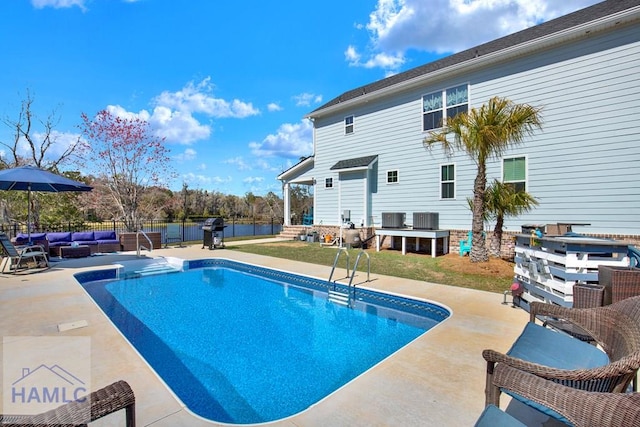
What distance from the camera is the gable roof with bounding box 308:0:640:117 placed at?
869cm

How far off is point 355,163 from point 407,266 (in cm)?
636

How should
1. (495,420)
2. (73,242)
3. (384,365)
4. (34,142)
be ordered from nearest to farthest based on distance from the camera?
(495,420)
(384,365)
(73,242)
(34,142)

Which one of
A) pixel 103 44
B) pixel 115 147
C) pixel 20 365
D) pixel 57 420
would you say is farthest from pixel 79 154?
pixel 57 420

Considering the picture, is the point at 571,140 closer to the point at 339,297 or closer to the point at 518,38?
the point at 518,38

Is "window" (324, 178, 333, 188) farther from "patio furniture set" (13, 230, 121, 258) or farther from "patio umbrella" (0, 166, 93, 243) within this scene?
"patio umbrella" (0, 166, 93, 243)

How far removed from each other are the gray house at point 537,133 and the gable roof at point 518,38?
0.07m

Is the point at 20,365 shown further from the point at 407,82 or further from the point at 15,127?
the point at 15,127

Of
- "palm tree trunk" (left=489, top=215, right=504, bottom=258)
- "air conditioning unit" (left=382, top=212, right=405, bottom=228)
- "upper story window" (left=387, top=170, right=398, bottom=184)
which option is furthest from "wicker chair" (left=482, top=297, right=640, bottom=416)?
"upper story window" (left=387, top=170, right=398, bottom=184)

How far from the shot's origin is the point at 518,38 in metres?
10.6

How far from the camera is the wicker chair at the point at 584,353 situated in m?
1.66

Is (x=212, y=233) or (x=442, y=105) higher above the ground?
(x=442, y=105)

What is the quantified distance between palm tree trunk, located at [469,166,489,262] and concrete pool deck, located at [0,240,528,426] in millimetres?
2715

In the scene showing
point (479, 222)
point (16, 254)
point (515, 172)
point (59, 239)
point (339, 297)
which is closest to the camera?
point (339, 297)

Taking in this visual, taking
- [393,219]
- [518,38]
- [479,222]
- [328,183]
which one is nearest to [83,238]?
[328,183]
